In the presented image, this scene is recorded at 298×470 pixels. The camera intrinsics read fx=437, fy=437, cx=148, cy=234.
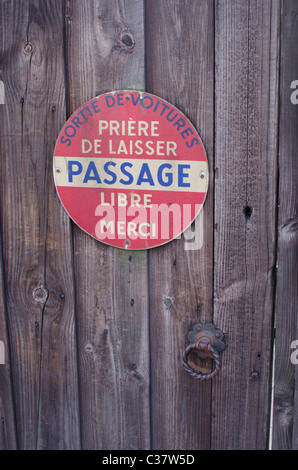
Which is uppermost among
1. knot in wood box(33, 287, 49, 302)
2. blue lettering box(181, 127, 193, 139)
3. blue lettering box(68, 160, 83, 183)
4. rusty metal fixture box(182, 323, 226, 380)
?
blue lettering box(181, 127, 193, 139)

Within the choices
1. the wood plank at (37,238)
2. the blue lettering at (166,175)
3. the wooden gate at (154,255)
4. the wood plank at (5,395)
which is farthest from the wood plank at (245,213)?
the wood plank at (5,395)

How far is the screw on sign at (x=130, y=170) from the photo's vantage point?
1044 millimetres

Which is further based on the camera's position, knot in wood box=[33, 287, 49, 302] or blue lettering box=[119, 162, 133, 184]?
knot in wood box=[33, 287, 49, 302]

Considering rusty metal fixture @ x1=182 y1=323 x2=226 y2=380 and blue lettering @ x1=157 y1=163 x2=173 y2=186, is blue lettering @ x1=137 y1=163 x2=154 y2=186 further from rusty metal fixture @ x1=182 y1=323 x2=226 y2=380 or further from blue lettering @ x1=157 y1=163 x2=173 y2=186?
rusty metal fixture @ x1=182 y1=323 x2=226 y2=380

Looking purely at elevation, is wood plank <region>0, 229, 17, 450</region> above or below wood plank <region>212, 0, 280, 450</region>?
below

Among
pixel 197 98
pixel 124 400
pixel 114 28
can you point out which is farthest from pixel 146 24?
pixel 124 400

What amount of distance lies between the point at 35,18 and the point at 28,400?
104 cm

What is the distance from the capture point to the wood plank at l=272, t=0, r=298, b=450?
38.7 inches

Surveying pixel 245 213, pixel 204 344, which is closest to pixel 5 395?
pixel 204 344

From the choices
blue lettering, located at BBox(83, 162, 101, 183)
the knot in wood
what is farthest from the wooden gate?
blue lettering, located at BBox(83, 162, 101, 183)

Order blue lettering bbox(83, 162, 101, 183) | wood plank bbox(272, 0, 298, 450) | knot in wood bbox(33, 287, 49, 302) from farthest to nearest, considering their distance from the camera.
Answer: knot in wood bbox(33, 287, 49, 302), blue lettering bbox(83, 162, 101, 183), wood plank bbox(272, 0, 298, 450)

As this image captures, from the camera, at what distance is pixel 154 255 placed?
3.70ft

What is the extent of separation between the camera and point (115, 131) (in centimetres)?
107

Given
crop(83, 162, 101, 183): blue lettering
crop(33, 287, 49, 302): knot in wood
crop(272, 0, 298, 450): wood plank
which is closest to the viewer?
crop(272, 0, 298, 450): wood plank
